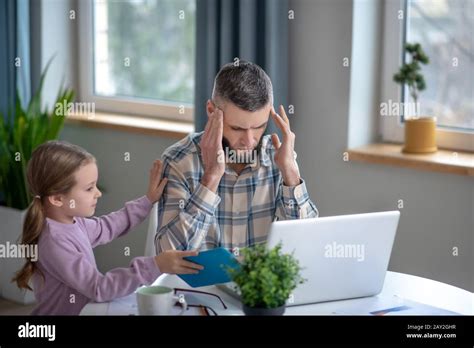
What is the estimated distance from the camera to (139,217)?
2443mm

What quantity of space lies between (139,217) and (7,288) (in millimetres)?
1862

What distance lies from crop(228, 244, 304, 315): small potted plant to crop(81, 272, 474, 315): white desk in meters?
0.24

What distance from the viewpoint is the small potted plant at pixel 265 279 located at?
64.9 inches

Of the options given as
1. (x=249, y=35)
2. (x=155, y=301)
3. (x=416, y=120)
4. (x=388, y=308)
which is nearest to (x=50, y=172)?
(x=155, y=301)

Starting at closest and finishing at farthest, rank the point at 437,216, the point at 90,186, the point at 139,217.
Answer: the point at 90,186 < the point at 139,217 < the point at 437,216

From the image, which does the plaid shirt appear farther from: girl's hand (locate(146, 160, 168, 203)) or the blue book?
the blue book

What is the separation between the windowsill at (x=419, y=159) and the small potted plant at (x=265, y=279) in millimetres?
1506

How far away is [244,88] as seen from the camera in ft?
7.43

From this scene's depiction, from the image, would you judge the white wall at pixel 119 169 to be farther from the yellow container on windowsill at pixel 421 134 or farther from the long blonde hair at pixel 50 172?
the long blonde hair at pixel 50 172

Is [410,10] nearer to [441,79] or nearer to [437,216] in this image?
[441,79]

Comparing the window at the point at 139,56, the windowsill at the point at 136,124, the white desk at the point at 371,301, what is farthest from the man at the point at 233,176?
the window at the point at 139,56

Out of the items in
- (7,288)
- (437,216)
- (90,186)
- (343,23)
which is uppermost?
(343,23)

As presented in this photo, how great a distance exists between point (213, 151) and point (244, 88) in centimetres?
19
